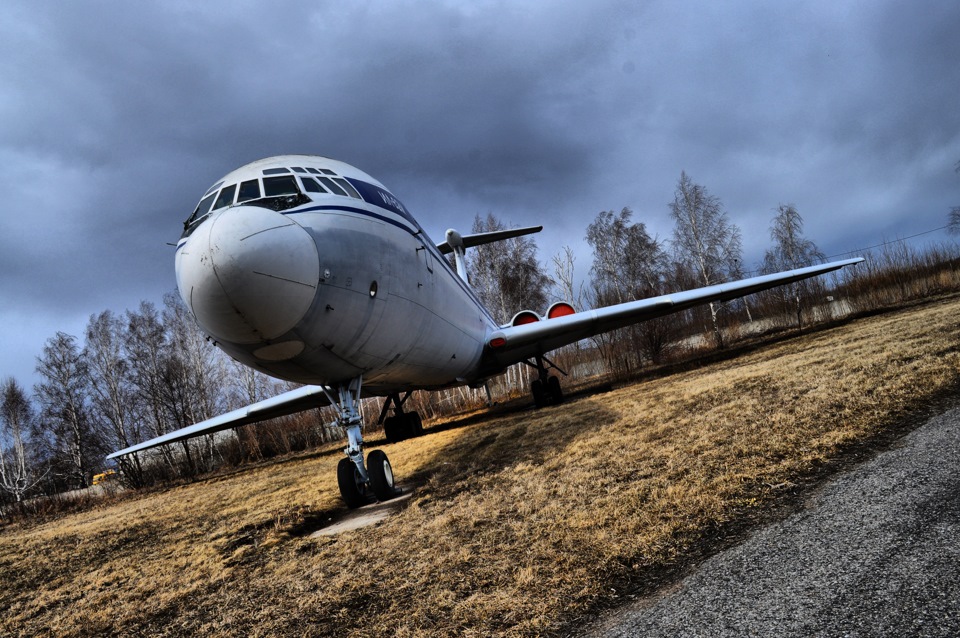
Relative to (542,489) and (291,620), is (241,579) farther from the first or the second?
(542,489)

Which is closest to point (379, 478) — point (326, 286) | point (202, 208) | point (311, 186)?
point (326, 286)

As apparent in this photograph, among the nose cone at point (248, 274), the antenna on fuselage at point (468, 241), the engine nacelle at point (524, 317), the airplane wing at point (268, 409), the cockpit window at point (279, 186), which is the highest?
the antenna on fuselage at point (468, 241)

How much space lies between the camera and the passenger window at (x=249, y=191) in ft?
Result: 14.4

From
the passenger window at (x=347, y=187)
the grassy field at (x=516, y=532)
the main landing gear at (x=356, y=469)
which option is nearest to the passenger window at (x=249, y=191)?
the passenger window at (x=347, y=187)

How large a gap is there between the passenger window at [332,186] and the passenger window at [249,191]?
26.2 inches

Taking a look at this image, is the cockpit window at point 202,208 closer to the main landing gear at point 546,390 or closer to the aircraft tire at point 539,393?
the main landing gear at point 546,390

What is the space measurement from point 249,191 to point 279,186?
0.94 ft

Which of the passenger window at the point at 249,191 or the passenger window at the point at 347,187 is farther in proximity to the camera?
the passenger window at the point at 347,187

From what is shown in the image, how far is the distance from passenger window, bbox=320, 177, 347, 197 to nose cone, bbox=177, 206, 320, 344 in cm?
108

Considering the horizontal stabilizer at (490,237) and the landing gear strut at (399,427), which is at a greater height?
the horizontal stabilizer at (490,237)

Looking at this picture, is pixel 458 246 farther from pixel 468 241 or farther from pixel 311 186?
pixel 311 186

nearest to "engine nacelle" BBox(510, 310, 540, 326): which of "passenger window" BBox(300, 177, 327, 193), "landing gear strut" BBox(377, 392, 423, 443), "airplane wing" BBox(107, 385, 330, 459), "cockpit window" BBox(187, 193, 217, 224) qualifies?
"landing gear strut" BBox(377, 392, 423, 443)

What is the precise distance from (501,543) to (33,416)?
36.3m

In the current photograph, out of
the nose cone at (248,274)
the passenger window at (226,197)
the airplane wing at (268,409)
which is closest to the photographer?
the nose cone at (248,274)
